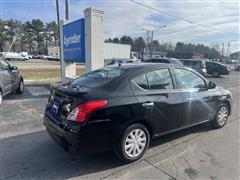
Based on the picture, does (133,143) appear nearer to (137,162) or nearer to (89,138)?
(137,162)

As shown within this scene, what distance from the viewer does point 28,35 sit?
253 ft

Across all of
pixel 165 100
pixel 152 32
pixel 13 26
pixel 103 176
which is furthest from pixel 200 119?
pixel 13 26

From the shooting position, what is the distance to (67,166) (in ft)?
10.8

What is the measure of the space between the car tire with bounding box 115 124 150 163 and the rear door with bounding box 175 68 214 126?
104 cm

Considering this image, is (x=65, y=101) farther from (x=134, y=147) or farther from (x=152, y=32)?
(x=152, y=32)

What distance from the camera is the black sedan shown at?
9.91 feet

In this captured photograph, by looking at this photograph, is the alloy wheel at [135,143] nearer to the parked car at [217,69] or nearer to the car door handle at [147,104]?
the car door handle at [147,104]

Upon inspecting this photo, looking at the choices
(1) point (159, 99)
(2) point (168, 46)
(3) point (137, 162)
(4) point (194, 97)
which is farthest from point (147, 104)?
(2) point (168, 46)

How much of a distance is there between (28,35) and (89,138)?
83.1 metres

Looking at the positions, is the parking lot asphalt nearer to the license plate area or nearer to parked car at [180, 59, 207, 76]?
the license plate area

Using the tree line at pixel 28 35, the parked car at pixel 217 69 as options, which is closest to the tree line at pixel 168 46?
the tree line at pixel 28 35

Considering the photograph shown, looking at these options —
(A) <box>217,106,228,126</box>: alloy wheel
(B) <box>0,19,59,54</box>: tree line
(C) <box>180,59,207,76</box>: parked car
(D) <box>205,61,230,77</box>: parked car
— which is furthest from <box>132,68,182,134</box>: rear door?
(B) <box>0,19,59,54</box>: tree line

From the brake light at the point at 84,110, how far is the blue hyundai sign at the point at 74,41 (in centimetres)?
621

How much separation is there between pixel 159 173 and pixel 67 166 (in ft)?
4.50
